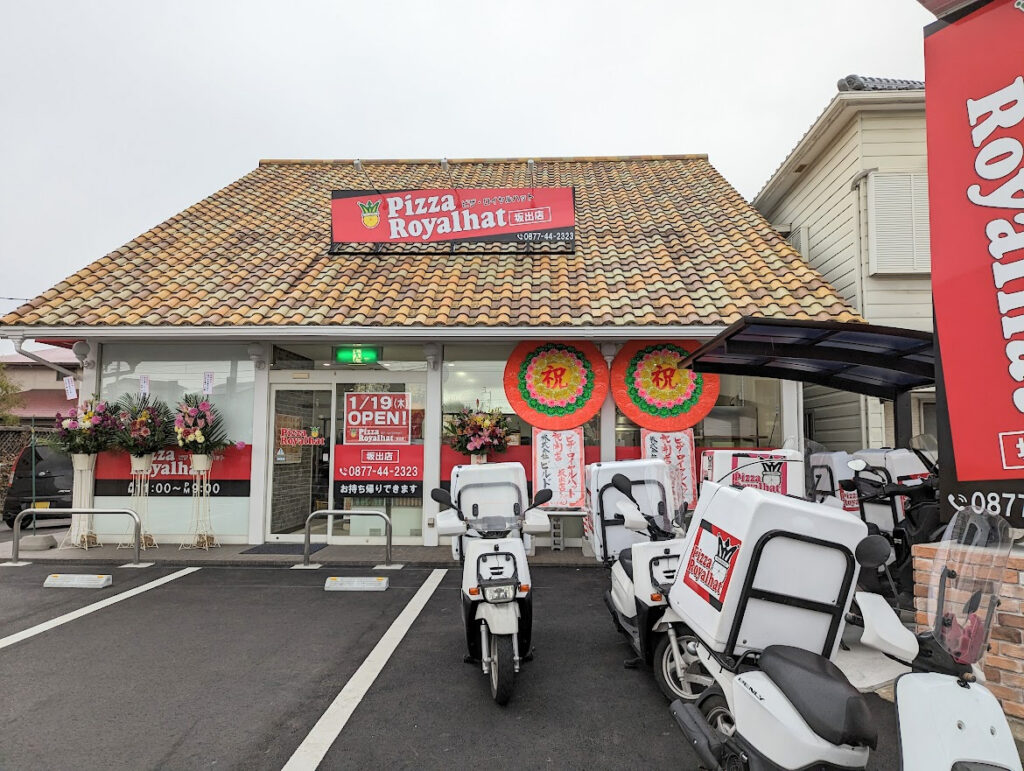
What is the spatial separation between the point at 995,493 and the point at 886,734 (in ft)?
5.05

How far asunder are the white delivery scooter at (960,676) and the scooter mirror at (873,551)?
40 cm

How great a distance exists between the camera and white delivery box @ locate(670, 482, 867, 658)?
271 centimetres

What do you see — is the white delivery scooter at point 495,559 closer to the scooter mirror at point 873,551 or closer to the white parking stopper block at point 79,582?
the scooter mirror at point 873,551

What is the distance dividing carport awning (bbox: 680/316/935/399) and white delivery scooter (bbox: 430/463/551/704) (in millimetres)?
2105

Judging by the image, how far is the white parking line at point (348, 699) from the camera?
312cm

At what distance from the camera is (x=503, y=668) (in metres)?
3.58

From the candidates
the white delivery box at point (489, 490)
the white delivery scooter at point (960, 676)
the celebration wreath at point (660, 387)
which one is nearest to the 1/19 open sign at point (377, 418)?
the celebration wreath at point (660, 387)

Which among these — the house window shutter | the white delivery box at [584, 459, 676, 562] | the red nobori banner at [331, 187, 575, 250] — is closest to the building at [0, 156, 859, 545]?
the red nobori banner at [331, 187, 575, 250]

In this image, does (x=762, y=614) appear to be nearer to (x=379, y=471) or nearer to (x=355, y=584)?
(x=355, y=584)

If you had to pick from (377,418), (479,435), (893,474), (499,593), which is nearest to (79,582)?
(377,418)

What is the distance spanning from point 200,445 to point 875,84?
39.3 ft

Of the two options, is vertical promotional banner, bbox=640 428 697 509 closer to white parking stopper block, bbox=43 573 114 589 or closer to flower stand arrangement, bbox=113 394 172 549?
white parking stopper block, bbox=43 573 114 589

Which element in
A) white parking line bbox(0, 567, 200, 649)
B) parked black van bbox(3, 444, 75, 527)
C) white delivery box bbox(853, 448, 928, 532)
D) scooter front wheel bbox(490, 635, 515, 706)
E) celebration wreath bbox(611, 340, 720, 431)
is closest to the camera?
scooter front wheel bbox(490, 635, 515, 706)

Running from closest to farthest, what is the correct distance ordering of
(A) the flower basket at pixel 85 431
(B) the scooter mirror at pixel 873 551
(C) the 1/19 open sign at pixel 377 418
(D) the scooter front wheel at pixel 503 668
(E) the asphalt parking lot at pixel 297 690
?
(B) the scooter mirror at pixel 873 551 < (E) the asphalt parking lot at pixel 297 690 < (D) the scooter front wheel at pixel 503 668 < (A) the flower basket at pixel 85 431 < (C) the 1/19 open sign at pixel 377 418
